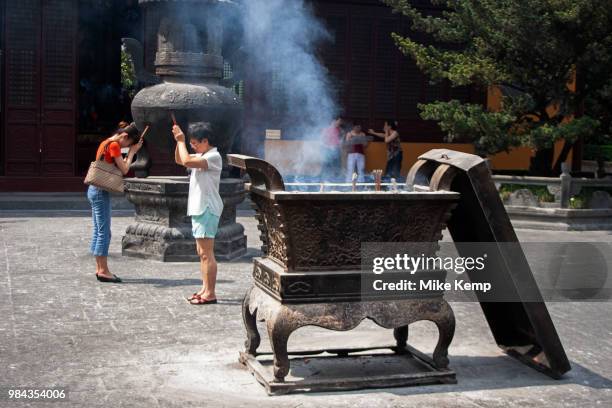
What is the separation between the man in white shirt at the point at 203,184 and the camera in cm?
712

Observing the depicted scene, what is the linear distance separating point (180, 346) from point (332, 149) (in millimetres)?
10909

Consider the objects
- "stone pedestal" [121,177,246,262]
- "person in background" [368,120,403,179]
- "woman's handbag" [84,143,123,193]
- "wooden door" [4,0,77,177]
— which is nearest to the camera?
"woman's handbag" [84,143,123,193]

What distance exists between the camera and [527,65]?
14.7 meters

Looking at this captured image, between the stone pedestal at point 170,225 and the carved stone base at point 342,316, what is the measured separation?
4.26 m

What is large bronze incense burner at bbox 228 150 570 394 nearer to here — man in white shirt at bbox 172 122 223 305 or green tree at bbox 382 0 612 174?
man in white shirt at bbox 172 122 223 305

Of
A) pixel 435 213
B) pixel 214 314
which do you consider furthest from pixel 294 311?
pixel 214 314

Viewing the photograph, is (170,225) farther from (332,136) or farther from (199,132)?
(332,136)

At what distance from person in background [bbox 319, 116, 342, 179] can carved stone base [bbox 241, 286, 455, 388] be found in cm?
1073

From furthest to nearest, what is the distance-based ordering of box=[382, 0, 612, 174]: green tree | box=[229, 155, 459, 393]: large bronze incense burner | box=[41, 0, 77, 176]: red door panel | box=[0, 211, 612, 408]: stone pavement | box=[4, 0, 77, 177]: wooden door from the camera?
box=[41, 0, 77, 176]: red door panel < box=[4, 0, 77, 177]: wooden door < box=[382, 0, 612, 174]: green tree < box=[229, 155, 459, 393]: large bronze incense burner < box=[0, 211, 612, 408]: stone pavement

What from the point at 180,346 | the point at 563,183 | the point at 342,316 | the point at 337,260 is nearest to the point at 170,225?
the point at 180,346

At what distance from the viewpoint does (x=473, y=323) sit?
7.15 metres

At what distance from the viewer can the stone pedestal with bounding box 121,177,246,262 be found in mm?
9758

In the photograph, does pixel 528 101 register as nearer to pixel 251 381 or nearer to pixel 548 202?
pixel 548 202

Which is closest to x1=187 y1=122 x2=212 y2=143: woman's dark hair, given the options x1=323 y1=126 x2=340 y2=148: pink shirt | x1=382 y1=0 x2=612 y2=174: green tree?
x1=382 y1=0 x2=612 y2=174: green tree
